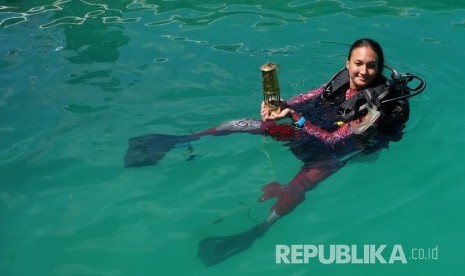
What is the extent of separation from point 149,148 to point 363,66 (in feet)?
6.05

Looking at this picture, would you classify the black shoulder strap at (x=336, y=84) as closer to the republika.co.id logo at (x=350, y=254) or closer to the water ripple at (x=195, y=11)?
the republika.co.id logo at (x=350, y=254)

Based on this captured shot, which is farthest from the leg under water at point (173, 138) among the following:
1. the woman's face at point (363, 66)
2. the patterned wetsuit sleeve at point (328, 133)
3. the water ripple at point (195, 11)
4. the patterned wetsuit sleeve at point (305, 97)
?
the water ripple at point (195, 11)

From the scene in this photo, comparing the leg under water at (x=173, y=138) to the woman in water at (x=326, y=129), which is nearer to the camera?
the woman in water at (x=326, y=129)

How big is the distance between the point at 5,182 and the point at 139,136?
115 centimetres

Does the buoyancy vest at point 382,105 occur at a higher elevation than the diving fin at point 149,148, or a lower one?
higher

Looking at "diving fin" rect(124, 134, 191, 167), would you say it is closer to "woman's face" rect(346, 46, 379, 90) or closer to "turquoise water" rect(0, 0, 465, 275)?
"turquoise water" rect(0, 0, 465, 275)

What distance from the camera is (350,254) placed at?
3887 mm

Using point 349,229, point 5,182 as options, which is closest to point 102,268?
point 5,182

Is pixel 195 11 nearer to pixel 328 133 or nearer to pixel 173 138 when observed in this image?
pixel 173 138

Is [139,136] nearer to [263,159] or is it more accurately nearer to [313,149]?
[263,159]

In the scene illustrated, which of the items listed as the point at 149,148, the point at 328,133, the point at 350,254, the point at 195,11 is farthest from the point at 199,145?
the point at 195,11

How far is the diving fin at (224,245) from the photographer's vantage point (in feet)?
12.5

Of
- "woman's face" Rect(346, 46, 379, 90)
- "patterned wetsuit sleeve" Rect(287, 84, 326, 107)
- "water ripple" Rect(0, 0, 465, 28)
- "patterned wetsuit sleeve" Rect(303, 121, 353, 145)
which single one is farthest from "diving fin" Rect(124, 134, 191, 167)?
"water ripple" Rect(0, 0, 465, 28)

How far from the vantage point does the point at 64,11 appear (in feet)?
27.0
